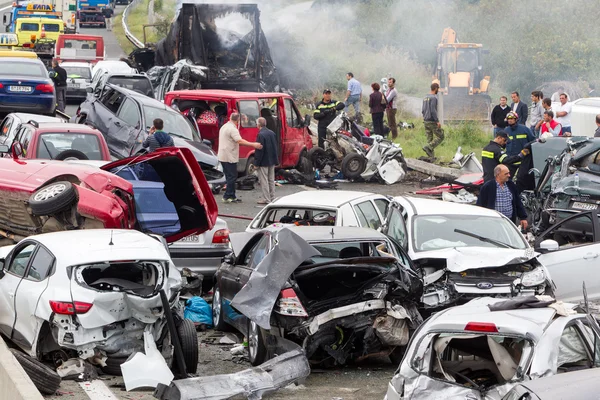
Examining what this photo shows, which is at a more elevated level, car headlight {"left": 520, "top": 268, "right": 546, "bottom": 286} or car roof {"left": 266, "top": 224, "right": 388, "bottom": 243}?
car roof {"left": 266, "top": 224, "right": 388, "bottom": 243}

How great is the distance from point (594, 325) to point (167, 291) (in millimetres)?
4169

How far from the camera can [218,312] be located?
38.1ft

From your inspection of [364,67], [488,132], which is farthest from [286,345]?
[364,67]

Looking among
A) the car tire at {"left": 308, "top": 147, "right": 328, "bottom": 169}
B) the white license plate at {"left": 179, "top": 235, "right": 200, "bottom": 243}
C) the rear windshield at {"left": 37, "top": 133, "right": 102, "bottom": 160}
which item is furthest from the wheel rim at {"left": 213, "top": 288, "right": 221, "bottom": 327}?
the car tire at {"left": 308, "top": 147, "right": 328, "bottom": 169}

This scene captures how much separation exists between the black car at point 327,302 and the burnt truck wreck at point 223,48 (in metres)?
18.6

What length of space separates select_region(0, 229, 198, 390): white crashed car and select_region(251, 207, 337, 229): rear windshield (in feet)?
9.93

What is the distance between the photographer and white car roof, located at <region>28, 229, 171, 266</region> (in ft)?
30.9

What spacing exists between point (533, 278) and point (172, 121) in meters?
11.0

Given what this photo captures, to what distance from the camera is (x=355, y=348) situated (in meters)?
9.95

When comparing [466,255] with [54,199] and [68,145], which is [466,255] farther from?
[68,145]

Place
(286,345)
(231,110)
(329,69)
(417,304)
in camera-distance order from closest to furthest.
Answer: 1. (286,345)
2. (417,304)
3. (231,110)
4. (329,69)

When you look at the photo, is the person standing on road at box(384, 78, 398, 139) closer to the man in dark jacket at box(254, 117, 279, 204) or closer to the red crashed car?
the man in dark jacket at box(254, 117, 279, 204)

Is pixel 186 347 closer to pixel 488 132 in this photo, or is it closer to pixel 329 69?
pixel 488 132

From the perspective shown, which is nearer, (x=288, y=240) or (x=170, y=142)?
(x=288, y=240)
